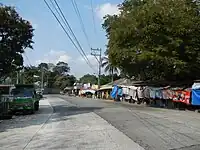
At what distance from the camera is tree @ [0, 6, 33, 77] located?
102 feet

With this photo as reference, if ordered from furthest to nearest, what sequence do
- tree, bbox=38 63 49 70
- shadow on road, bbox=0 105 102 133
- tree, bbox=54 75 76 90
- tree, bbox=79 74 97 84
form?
tree, bbox=79 74 97 84
tree, bbox=38 63 49 70
tree, bbox=54 75 76 90
shadow on road, bbox=0 105 102 133

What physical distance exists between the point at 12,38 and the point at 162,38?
44.9 ft

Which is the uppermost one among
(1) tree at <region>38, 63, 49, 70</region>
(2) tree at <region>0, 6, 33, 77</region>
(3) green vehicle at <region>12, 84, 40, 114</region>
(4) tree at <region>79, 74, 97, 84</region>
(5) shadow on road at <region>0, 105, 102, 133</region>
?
(1) tree at <region>38, 63, 49, 70</region>

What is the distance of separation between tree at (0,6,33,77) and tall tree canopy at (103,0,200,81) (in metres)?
9.74

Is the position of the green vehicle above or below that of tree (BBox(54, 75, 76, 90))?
below

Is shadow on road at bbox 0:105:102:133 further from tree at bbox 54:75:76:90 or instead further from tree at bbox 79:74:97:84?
tree at bbox 79:74:97:84

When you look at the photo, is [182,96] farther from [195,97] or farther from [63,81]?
[63,81]

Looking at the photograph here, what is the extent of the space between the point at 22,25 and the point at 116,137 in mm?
20742

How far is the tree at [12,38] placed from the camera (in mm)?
31109

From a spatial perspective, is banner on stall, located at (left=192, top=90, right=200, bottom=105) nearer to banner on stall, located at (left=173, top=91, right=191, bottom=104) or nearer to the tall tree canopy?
banner on stall, located at (left=173, top=91, right=191, bottom=104)

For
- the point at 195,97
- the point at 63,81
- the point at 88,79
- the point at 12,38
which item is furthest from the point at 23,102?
the point at 88,79

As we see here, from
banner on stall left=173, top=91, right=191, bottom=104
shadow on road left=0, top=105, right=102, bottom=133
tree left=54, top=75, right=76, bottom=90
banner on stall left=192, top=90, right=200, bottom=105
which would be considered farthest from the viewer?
tree left=54, top=75, right=76, bottom=90

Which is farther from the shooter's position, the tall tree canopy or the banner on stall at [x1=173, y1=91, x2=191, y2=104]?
the tall tree canopy

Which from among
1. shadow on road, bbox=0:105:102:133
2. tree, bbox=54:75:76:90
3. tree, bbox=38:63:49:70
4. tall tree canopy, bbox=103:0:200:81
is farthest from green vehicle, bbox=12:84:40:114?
tree, bbox=38:63:49:70
